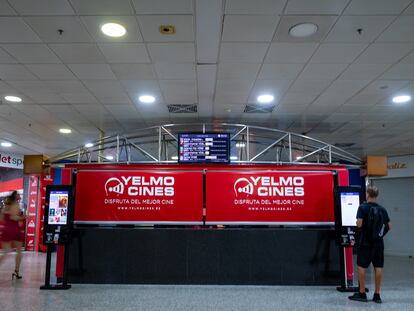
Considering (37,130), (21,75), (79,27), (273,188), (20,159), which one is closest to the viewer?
(79,27)

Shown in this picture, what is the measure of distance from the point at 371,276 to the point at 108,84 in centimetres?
632

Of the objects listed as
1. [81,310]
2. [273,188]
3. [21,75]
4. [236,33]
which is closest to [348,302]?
[273,188]

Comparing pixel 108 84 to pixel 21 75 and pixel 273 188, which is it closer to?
pixel 21 75

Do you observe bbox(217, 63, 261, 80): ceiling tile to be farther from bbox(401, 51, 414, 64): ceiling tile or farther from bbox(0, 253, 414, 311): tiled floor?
bbox(0, 253, 414, 311): tiled floor

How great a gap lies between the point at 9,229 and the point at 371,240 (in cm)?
613

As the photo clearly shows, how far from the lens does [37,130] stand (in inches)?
397

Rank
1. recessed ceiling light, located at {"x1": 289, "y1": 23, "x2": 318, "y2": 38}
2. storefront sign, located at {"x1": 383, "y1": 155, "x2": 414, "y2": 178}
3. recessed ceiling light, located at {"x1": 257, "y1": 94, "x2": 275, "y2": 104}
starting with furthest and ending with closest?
storefront sign, located at {"x1": 383, "y1": 155, "x2": 414, "y2": 178} < recessed ceiling light, located at {"x1": 257, "y1": 94, "x2": 275, "y2": 104} < recessed ceiling light, located at {"x1": 289, "y1": 23, "x2": 318, "y2": 38}

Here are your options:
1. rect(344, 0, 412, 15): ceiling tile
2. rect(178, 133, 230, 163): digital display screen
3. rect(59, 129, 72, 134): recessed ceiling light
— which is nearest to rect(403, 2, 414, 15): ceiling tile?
rect(344, 0, 412, 15): ceiling tile

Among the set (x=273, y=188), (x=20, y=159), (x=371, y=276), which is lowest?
(x=371, y=276)

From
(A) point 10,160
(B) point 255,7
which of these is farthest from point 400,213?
(A) point 10,160

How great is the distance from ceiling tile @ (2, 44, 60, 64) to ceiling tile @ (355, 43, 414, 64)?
442cm

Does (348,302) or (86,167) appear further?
(86,167)

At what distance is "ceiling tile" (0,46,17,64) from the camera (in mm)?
5283

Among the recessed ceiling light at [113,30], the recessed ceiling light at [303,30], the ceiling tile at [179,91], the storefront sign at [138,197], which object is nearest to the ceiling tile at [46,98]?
the storefront sign at [138,197]
